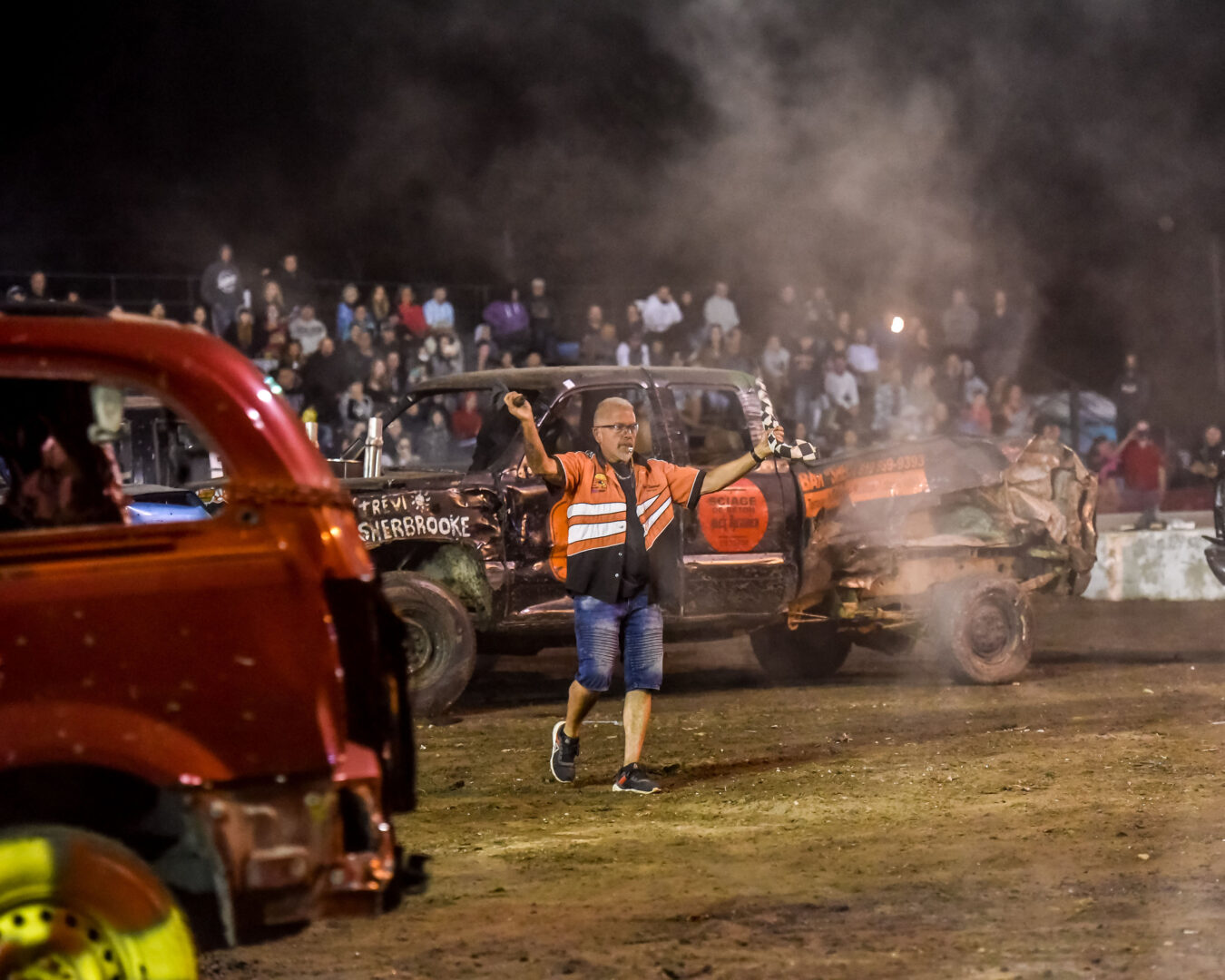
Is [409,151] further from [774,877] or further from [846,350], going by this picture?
[774,877]

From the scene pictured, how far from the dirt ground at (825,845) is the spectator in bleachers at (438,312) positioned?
7365 mm

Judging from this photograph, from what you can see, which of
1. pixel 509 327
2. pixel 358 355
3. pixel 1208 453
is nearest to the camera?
pixel 358 355

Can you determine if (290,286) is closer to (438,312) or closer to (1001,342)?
(438,312)

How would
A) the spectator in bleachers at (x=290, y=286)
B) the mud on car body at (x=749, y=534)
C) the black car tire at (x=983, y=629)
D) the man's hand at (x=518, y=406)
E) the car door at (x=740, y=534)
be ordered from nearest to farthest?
the man's hand at (x=518, y=406), the mud on car body at (x=749, y=534), the car door at (x=740, y=534), the black car tire at (x=983, y=629), the spectator in bleachers at (x=290, y=286)

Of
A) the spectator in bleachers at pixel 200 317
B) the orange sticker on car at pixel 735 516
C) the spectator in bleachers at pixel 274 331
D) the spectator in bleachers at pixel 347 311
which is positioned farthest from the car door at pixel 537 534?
the spectator in bleachers at pixel 347 311

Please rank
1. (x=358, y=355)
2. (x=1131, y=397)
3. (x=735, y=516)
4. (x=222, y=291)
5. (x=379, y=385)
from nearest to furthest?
1. (x=735, y=516)
2. (x=379, y=385)
3. (x=358, y=355)
4. (x=222, y=291)
5. (x=1131, y=397)

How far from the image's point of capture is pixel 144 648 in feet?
11.7

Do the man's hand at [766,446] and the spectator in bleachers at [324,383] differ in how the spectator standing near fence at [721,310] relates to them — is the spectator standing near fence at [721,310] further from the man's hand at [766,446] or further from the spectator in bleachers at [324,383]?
the man's hand at [766,446]

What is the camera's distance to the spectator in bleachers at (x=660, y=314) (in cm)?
1759

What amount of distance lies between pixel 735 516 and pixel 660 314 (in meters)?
7.98

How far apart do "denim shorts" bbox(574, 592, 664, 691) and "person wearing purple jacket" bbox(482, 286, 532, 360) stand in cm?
1041

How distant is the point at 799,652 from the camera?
11516 millimetres

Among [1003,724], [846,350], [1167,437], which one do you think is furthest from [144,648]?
[1167,437]

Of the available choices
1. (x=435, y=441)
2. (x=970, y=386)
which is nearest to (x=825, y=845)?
(x=435, y=441)
